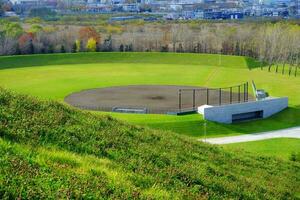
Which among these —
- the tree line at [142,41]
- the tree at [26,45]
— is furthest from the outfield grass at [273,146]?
the tree at [26,45]

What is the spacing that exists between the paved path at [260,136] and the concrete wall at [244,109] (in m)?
3.48

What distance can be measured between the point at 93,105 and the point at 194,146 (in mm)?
26953

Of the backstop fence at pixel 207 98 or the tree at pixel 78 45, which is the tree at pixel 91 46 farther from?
the backstop fence at pixel 207 98

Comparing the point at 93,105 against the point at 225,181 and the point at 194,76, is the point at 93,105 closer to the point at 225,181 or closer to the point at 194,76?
the point at 194,76

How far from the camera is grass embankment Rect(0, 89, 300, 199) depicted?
8.56 metres

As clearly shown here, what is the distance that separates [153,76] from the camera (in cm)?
6197

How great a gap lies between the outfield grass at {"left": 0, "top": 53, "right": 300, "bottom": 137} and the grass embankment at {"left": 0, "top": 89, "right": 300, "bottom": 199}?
19588 millimetres

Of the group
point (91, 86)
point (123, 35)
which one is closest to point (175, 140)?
point (91, 86)

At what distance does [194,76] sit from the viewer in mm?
62312

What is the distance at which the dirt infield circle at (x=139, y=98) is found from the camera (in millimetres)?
42597

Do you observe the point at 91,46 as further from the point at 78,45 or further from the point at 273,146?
the point at 273,146

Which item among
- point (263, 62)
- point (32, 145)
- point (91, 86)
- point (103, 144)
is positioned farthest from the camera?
point (263, 62)

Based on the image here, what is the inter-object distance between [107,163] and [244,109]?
102 feet

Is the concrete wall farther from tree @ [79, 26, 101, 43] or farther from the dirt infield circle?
tree @ [79, 26, 101, 43]
